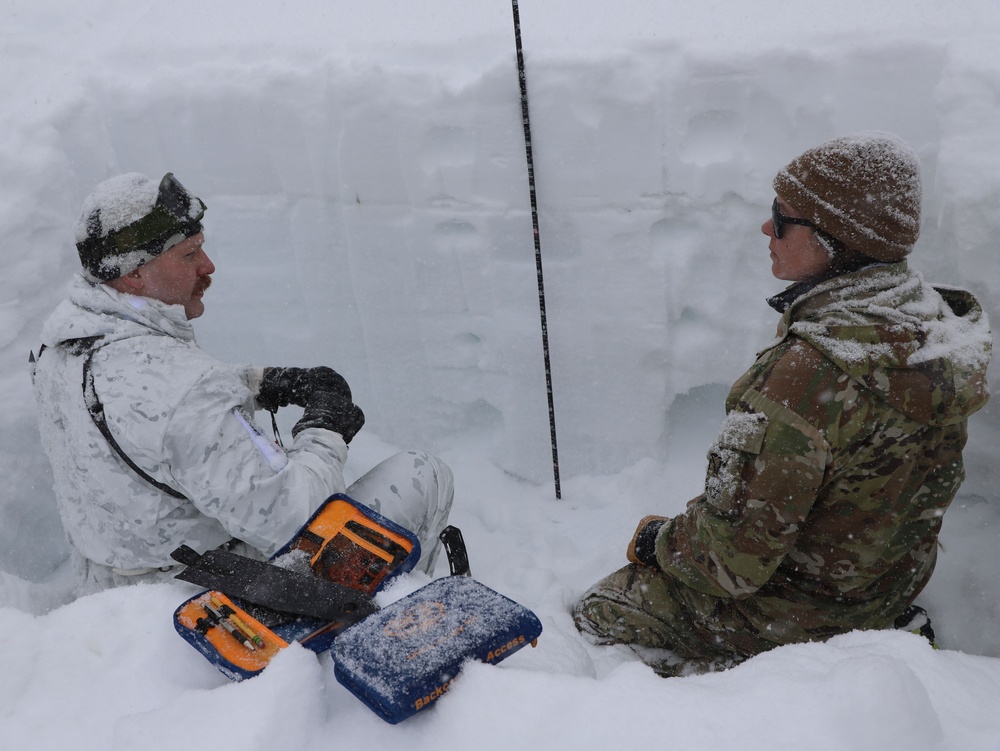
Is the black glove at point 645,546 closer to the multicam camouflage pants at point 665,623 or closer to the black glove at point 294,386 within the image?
the multicam camouflage pants at point 665,623

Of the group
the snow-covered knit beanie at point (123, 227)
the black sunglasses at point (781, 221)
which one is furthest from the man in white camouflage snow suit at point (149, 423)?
the black sunglasses at point (781, 221)

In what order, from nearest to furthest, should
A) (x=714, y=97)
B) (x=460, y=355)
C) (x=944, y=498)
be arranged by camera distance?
1. (x=944, y=498)
2. (x=714, y=97)
3. (x=460, y=355)

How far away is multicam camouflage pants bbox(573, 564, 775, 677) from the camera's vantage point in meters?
2.61

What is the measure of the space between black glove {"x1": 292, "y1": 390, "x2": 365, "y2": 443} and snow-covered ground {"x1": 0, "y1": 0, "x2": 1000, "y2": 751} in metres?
1.04

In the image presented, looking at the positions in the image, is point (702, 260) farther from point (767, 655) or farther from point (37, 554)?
point (37, 554)

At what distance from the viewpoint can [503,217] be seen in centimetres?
365

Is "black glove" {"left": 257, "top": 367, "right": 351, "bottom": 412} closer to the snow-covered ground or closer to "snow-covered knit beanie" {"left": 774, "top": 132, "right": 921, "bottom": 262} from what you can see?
the snow-covered ground

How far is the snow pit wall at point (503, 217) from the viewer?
3.07 meters

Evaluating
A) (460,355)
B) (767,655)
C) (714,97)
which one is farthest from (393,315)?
(767,655)

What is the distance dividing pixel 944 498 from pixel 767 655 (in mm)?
1096

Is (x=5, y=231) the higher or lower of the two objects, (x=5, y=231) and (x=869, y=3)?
the lower

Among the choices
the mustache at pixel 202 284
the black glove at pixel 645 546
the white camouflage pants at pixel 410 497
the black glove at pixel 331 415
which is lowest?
the black glove at pixel 645 546

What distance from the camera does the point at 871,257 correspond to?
2154mm

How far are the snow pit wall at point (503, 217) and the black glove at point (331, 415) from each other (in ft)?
3.83
